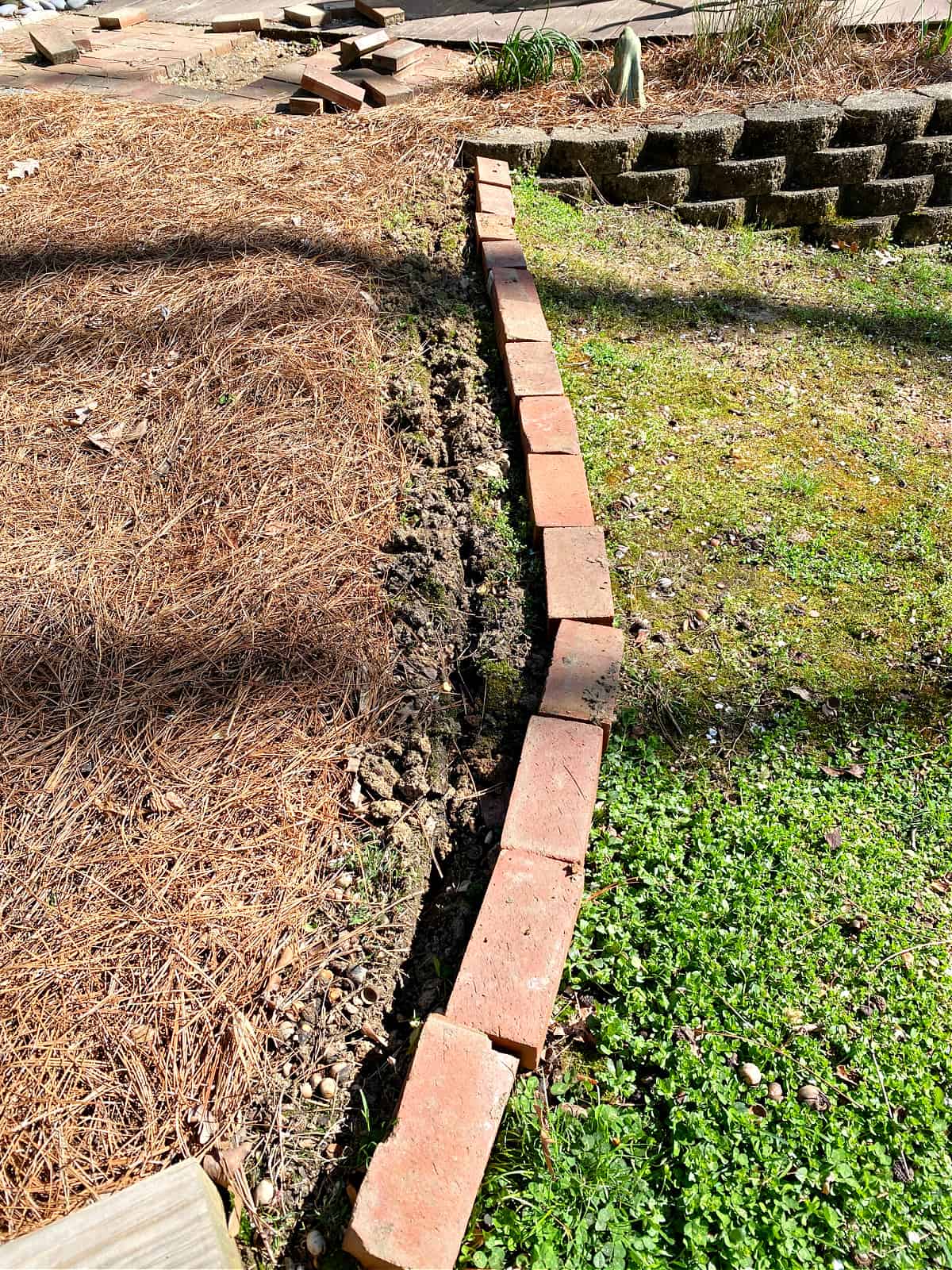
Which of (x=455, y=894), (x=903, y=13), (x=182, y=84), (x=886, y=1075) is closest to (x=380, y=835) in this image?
(x=455, y=894)

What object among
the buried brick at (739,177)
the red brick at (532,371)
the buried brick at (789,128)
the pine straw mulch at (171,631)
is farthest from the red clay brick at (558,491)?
the buried brick at (789,128)

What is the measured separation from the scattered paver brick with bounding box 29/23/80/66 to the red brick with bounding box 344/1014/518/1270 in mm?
6043

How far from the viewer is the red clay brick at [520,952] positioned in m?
1.57

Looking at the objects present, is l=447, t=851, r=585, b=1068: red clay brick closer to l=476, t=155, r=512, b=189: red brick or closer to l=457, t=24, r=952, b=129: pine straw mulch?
l=476, t=155, r=512, b=189: red brick

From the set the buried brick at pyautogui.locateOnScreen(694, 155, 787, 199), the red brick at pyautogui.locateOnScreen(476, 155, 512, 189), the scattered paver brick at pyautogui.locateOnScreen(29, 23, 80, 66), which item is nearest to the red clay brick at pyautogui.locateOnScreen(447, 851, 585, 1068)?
the red brick at pyautogui.locateOnScreen(476, 155, 512, 189)

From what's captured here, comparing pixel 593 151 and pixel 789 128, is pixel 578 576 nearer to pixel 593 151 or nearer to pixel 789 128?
pixel 593 151

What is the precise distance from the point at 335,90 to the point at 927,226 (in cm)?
306

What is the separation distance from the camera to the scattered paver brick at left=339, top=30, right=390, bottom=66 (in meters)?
5.00

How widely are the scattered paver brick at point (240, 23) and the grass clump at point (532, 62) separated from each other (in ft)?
5.75

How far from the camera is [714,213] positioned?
14.2 ft

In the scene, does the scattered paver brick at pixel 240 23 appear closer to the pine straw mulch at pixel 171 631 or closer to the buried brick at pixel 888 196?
the pine straw mulch at pixel 171 631

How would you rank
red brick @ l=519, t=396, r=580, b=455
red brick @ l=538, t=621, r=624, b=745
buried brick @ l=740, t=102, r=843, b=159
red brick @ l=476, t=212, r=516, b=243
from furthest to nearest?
buried brick @ l=740, t=102, r=843, b=159
red brick @ l=476, t=212, r=516, b=243
red brick @ l=519, t=396, r=580, b=455
red brick @ l=538, t=621, r=624, b=745

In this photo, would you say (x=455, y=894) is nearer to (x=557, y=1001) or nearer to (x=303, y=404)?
(x=557, y=1001)

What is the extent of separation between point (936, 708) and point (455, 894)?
1.31 m
